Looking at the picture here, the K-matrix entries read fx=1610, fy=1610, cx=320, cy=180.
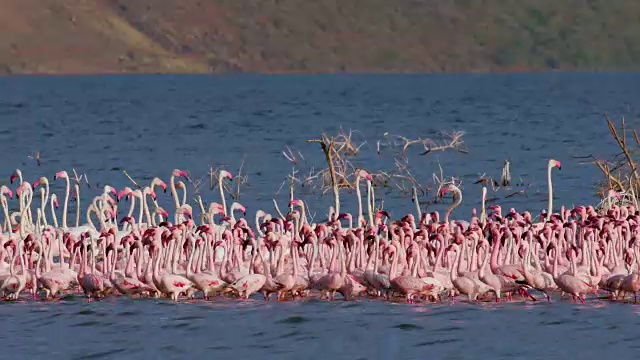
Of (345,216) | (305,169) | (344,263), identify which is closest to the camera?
(344,263)

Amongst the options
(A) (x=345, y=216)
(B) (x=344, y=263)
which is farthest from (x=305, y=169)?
(B) (x=344, y=263)

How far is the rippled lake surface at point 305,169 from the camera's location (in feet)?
81.7

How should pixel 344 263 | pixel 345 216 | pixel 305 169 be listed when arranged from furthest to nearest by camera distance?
pixel 305 169
pixel 345 216
pixel 344 263

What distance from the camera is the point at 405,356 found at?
79.3 feet

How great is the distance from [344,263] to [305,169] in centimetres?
3654

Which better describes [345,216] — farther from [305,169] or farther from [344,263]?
[305,169]

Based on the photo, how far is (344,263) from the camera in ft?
89.8

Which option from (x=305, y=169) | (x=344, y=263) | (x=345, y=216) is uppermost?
(x=305, y=169)

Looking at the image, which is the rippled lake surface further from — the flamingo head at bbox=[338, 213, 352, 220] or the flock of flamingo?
the flamingo head at bbox=[338, 213, 352, 220]

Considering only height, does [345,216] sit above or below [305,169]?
below

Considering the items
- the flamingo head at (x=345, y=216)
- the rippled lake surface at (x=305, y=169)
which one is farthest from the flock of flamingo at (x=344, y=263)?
the flamingo head at (x=345, y=216)

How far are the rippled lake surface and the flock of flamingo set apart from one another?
373mm

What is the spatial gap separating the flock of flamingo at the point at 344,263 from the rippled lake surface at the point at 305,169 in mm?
373

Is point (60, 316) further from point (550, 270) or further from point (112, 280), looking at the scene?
point (550, 270)
